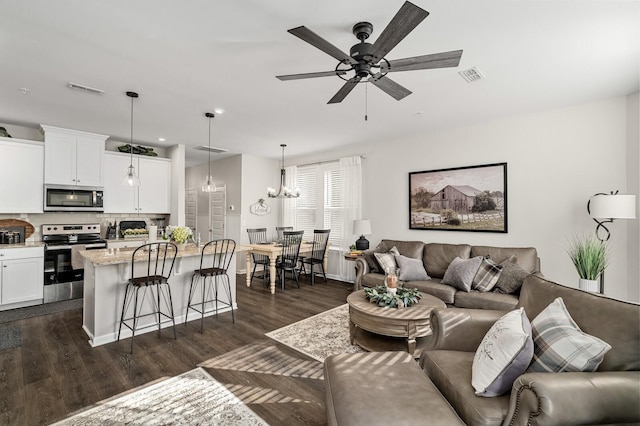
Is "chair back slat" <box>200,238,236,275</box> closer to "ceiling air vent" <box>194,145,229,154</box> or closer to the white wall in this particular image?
"ceiling air vent" <box>194,145,229,154</box>

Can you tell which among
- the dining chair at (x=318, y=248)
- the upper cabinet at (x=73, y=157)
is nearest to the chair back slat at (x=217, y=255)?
the dining chair at (x=318, y=248)

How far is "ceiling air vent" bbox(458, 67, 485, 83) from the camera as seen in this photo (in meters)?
2.87

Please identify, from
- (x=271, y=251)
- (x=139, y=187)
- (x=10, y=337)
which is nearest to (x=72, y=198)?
(x=139, y=187)

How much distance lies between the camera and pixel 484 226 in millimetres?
4469

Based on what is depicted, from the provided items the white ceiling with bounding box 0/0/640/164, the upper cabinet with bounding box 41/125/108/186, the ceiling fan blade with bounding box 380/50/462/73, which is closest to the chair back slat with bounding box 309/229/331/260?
the white ceiling with bounding box 0/0/640/164

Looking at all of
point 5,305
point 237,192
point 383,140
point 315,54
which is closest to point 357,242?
point 383,140

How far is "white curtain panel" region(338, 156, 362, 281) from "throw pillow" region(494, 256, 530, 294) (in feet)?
9.06

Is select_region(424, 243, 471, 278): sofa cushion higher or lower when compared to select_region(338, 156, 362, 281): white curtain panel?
lower

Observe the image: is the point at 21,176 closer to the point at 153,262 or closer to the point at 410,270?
the point at 153,262

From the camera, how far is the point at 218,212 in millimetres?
7547

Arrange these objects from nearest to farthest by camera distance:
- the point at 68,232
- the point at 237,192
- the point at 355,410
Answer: the point at 355,410 → the point at 68,232 → the point at 237,192

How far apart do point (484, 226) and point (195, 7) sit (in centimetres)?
438

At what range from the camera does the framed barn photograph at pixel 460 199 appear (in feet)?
14.3

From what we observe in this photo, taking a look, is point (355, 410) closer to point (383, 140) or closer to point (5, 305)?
point (383, 140)
